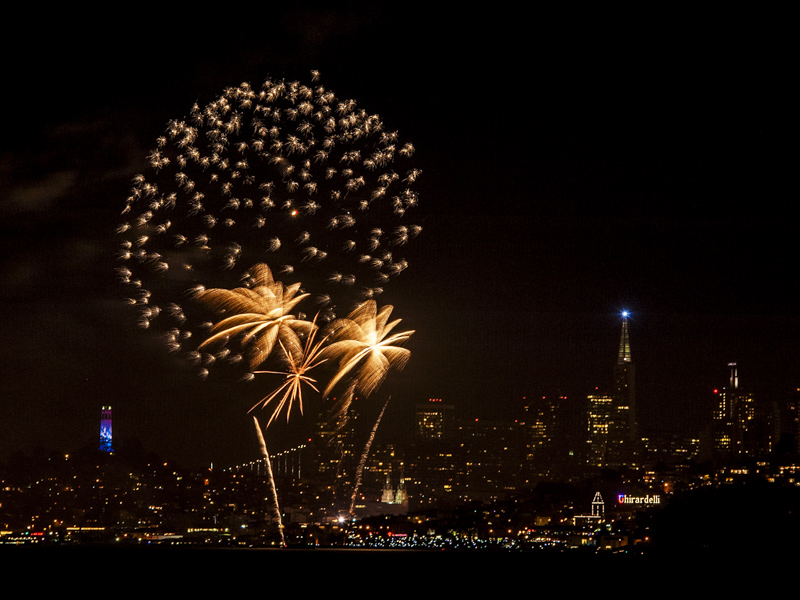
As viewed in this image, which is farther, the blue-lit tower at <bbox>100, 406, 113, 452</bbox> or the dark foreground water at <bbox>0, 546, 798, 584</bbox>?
the blue-lit tower at <bbox>100, 406, 113, 452</bbox>

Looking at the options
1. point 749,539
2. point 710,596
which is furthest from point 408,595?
point 749,539

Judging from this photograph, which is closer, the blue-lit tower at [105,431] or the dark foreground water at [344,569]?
the dark foreground water at [344,569]

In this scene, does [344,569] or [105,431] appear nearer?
[344,569]

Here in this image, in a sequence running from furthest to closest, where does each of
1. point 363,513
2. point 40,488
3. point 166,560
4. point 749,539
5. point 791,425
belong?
point 791,425, point 363,513, point 40,488, point 749,539, point 166,560

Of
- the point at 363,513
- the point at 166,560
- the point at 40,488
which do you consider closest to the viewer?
the point at 166,560

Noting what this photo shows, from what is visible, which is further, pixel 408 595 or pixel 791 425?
pixel 791 425

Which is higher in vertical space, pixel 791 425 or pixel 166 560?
pixel 791 425

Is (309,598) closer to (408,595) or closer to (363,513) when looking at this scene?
(408,595)

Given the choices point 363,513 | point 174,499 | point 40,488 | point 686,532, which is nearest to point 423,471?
point 363,513
